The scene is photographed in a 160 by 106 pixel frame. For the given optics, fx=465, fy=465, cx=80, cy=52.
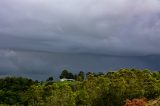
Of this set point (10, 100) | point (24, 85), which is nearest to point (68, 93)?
point (10, 100)

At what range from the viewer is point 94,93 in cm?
9419

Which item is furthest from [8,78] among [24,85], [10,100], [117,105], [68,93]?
[117,105]

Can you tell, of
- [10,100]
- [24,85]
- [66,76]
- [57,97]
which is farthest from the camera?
[66,76]

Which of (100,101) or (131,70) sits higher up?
(131,70)

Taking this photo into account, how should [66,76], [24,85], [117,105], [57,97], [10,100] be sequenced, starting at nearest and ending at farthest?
[117,105] < [57,97] < [10,100] < [24,85] < [66,76]

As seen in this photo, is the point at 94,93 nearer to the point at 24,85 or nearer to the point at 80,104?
the point at 80,104

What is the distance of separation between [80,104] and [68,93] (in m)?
3.52

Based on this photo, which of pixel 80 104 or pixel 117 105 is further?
pixel 80 104

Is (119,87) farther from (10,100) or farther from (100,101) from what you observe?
(10,100)

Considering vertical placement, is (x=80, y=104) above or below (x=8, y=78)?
below

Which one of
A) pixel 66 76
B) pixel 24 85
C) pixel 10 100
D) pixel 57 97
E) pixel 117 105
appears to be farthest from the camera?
pixel 66 76

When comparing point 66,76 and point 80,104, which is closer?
point 80,104

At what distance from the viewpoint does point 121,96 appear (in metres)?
91.1

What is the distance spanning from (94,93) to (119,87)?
19.5 ft
